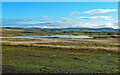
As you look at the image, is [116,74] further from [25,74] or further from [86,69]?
[25,74]

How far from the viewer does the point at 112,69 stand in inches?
800

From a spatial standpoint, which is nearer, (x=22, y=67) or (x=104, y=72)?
(x=104, y=72)

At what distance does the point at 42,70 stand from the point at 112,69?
8778 millimetres

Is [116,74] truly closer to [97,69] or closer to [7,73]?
[97,69]

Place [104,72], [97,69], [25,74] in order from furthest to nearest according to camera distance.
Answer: [97,69], [104,72], [25,74]

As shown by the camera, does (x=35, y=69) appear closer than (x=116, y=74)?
No

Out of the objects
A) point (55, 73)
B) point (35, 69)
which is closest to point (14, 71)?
point (35, 69)

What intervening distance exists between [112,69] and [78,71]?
460 cm

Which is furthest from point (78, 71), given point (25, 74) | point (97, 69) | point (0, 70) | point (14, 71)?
point (0, 70)

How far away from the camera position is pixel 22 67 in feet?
67.0

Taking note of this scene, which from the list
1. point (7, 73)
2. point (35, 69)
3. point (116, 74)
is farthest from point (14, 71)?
point (116, 74)

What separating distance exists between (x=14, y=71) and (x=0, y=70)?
1785 millimetres

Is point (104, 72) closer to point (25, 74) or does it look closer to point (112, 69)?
point (112, 69)

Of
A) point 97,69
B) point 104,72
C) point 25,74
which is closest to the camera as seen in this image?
point 25,74
